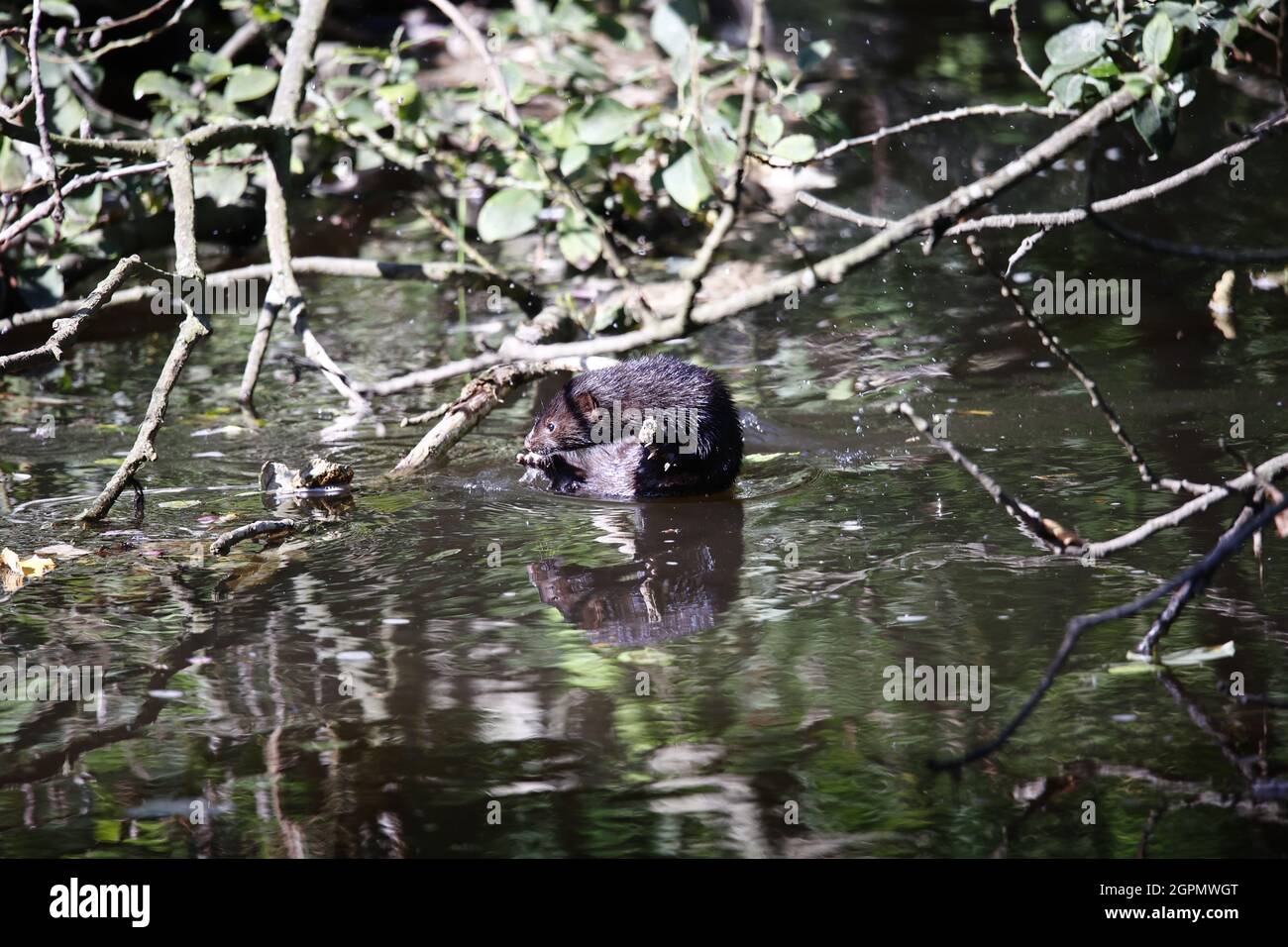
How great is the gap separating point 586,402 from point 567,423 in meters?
0.16

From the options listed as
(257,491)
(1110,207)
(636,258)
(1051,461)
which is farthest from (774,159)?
(636,258)

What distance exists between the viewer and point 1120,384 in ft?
23.2

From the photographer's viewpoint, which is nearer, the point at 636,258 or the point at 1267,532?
the point at 1267,532

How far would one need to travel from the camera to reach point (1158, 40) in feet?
14.2

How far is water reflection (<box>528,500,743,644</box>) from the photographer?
15.2 ft

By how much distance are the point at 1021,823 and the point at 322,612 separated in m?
2.42

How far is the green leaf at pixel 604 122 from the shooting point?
6387 millimetres

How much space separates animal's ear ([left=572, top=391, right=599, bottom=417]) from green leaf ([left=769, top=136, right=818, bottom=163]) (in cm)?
130

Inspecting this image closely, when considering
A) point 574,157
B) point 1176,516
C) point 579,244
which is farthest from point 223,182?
point 1176,516

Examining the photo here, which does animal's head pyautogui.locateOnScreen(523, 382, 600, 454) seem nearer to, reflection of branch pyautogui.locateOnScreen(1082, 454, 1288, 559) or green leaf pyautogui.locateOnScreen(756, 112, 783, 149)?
green leaf pyautogui.locateOnScreen(756, 112, 783, 149)

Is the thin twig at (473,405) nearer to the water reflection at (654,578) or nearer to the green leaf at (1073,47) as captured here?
the water reflection at (654,578)

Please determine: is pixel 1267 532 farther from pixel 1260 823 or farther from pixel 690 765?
pixel 690 765

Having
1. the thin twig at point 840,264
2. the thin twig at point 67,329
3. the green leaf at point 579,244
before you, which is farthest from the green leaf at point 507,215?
the thin twig at point 840,264

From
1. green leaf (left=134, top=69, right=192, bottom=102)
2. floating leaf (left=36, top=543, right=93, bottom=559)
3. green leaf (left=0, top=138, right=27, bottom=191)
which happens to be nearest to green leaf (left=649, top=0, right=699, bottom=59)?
floating leaf (left=36, top=543, right=93, bottom=559)
